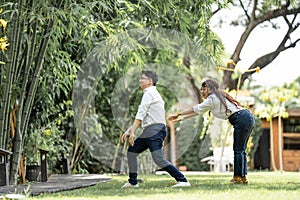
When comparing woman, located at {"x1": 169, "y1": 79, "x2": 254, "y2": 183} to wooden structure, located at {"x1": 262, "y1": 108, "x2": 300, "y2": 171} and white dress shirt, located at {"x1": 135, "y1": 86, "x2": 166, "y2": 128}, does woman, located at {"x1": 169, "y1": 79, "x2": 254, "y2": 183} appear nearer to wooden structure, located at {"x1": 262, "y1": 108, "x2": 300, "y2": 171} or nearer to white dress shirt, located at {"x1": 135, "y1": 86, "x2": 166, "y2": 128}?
white dress shirt, located at {"x1": 135, "y1": 86, "x2": 166, "y2": 128}

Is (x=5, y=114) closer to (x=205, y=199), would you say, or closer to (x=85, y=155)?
(x=205, y=199)

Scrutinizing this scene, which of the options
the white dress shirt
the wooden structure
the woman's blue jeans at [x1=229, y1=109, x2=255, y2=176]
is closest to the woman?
the woman's blue jeans at [x1=229, y1=109, x2=255, y2=176]

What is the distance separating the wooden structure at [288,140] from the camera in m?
16.0

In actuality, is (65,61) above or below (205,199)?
above

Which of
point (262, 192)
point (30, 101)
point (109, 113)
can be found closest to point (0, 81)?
point (30, 101)

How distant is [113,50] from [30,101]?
241cm

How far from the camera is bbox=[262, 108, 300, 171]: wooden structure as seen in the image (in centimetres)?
1597

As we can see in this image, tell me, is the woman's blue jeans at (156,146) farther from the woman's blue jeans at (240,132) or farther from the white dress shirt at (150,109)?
the woman's blue jeans at (240,132)

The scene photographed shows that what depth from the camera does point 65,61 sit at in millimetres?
7891

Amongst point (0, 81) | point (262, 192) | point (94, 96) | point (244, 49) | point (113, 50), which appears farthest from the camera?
point (244, 49)

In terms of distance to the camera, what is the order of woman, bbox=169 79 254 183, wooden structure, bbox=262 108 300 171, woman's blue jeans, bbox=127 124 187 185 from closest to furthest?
woman's blue jeans, bbox=127 124 187 185 < woman, bbox=169 79 254 183 < wooden structure, bbox=262 108 300 171

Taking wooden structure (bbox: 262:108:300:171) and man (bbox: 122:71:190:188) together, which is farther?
wooden structure (bbox: 262:108:300:171)

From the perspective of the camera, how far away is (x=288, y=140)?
16469 mm

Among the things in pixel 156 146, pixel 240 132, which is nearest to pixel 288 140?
pixel 240 132
